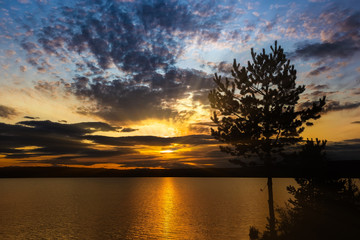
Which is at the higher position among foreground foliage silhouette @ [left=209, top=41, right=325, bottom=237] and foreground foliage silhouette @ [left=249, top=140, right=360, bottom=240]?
foreground foliage silhouette @ [left=209, top=41, right=325, bottom=237]

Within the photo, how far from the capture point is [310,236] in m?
19.5

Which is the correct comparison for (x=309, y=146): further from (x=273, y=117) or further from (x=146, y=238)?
(x=146, y=238)

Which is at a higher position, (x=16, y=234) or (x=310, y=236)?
(x=310, y=236)

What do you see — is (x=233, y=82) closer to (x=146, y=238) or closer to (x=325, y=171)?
(x=325, y=171)

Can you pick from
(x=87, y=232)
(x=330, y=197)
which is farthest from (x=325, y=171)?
(x=87, y=232)

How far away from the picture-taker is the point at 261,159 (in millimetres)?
24938

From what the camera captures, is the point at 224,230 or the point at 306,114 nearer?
the point at 306,114

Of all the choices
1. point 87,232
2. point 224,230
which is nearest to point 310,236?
point 224,230

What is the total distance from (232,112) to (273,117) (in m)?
3.93

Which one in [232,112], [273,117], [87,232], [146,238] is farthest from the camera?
[87,232]

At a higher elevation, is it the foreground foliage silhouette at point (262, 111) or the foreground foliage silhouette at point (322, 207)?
the foreground foliage silhouette at point (262, 111)

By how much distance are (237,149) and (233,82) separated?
6601mm

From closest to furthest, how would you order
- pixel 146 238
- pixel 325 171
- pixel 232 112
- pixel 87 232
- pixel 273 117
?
pixel 325 171 < pixel 273 117 < pixel 232 112 < pixel 146 238 < pixel 87 232

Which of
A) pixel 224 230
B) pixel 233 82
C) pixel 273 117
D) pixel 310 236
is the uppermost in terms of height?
pixel 233 82
